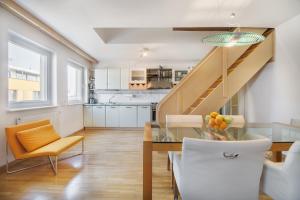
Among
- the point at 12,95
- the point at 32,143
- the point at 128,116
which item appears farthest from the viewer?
the point at 128,116

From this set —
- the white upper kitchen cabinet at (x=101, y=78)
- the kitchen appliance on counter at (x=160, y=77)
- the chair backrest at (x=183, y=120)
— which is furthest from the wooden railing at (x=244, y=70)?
the white upper kitchen cabinet at (x=101, y=78)

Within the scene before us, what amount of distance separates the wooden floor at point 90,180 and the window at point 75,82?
2731 mm

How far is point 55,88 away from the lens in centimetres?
432

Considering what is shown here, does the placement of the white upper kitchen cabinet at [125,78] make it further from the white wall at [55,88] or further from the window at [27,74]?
the window at [27,74]

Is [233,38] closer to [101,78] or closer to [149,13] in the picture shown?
[149,13]

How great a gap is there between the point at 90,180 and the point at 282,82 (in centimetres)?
368

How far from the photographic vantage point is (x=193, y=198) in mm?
1385

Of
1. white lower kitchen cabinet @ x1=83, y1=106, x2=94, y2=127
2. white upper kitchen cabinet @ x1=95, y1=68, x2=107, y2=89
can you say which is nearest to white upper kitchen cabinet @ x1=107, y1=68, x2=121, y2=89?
white upper kitchen cabinet @ x1=95, y1=68, x2=107, y2=89

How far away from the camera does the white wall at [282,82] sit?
3227 millimetres

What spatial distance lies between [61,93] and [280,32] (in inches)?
186

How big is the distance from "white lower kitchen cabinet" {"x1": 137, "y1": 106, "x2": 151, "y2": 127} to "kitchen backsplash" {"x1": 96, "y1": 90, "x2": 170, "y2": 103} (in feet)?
2.56

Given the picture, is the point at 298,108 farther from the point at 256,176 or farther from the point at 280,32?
the point at 256,176

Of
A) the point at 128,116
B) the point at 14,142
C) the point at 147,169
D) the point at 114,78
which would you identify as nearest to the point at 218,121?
the point at 147,169

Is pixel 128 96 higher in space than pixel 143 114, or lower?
higher
